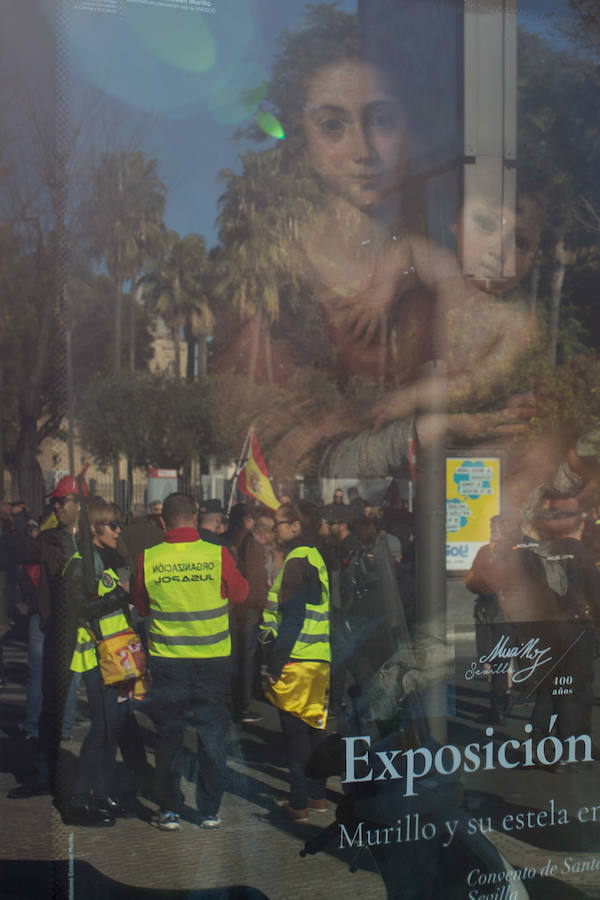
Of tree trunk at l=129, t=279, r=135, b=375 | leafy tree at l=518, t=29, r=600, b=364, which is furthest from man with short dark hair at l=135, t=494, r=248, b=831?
leafy tree at l=518, t=29, r=600, b=364

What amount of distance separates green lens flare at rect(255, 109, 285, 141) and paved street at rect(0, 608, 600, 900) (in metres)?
1.79

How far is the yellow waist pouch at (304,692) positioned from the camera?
3701 mm

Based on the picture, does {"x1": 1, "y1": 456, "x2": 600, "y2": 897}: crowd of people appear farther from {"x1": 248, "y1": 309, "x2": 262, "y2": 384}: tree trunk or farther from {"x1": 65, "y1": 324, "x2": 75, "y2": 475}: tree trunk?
{"x1": 248, "y1": 309, "x2": 262, "y2": 384}: tree trunk

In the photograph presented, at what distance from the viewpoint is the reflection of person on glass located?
3373 millimetres

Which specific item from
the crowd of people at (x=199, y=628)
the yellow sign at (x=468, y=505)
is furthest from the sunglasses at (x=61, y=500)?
the yellow sign at (x=468, y=505)

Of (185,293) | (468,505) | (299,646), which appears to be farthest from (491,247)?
(299,646)

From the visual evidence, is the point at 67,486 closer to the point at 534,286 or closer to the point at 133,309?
the point at 133,309

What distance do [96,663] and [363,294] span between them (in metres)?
1.50

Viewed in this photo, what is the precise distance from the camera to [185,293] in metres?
3.26

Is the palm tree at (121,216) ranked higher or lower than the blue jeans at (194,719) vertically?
higher

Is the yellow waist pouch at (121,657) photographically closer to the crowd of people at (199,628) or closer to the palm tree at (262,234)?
the crowd of people at (199,628)

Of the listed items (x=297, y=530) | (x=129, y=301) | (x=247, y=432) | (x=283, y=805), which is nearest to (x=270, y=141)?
(x=129, y=301)

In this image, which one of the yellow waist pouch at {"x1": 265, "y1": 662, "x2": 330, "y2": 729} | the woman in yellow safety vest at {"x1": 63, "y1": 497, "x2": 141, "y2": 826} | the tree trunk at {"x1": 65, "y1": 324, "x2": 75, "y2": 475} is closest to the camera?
the tree trunk at {"x1": 65, "y1": 324, "x2": 75, "y2": 475}

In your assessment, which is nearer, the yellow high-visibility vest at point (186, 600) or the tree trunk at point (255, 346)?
the tree trunk at point (255, 346)
